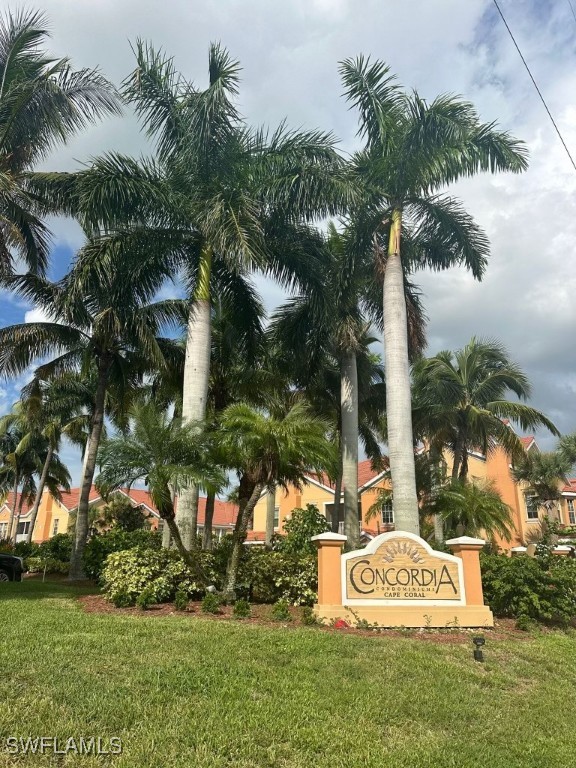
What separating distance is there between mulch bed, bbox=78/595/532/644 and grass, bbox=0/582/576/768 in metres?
1.07

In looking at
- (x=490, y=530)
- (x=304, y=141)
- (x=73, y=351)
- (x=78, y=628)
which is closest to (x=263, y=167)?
(x=304, y=141)

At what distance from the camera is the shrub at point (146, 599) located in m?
11.7

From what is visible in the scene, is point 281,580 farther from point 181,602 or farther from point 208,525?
point 208,525

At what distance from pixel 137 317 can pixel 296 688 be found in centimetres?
1500

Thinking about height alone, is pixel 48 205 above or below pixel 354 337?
above

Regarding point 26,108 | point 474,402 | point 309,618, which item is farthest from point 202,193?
point 474,402

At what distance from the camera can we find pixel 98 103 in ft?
47.9

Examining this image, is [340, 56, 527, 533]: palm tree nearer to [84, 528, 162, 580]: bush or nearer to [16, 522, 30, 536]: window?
[84, 528, 162, 580]: bush

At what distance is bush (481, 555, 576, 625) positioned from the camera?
12531 millimetres

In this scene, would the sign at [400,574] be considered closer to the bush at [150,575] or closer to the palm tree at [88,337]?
the bush at [150,575]

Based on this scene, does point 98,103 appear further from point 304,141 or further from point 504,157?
point 504,157

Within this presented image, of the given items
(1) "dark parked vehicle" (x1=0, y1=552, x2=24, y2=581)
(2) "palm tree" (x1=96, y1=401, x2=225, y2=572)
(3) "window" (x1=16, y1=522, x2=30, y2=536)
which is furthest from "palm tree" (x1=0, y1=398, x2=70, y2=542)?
(2) "palm tree" (x1=96, y1=401, x2=225, y2=572)

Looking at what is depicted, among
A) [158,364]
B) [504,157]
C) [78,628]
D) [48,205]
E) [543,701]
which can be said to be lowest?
[543,701]

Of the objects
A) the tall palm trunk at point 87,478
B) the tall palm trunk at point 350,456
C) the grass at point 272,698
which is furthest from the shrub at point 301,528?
the grass at point 272,698
